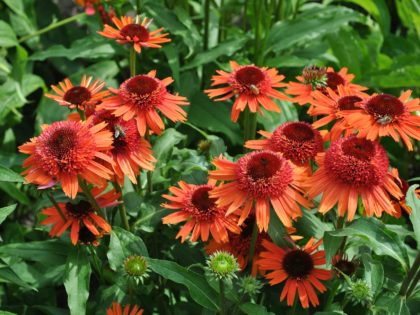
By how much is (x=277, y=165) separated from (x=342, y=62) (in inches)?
67.5

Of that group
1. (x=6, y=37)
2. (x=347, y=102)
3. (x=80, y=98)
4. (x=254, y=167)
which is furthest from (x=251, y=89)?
(x=6, y=37)

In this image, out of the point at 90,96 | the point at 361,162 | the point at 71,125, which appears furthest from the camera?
the point at 90,96

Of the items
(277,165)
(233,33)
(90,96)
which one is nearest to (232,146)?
(233,33)

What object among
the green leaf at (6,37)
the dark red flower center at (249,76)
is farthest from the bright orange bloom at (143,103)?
the green leaf at (6,37)

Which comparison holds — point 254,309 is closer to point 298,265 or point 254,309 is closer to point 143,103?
point 298,265

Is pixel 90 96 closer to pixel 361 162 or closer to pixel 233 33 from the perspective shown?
pixel 361 162

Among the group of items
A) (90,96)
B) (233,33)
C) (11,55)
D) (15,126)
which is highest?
(90,96)

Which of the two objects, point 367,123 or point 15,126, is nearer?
point 367,123

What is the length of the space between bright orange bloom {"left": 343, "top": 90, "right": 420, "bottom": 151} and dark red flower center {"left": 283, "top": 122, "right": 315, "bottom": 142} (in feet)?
0.40

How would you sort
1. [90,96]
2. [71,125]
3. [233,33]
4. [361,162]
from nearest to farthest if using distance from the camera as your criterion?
[361,162] < [71,125] < [90,96] < [233,33]

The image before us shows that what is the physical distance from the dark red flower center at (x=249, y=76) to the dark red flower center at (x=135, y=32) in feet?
1.07

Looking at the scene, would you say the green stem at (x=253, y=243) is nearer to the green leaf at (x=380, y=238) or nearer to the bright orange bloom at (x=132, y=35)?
the green leaf at (x=380, y=238)

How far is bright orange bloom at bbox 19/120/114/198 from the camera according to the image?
1404mm

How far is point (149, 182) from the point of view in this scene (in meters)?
1.83
